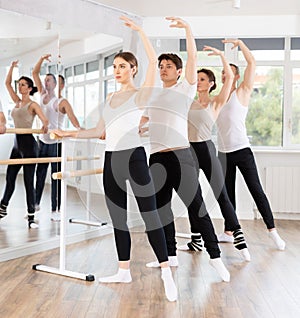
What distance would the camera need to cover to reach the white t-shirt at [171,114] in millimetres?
3219

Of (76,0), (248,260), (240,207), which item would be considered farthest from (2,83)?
(240,207)

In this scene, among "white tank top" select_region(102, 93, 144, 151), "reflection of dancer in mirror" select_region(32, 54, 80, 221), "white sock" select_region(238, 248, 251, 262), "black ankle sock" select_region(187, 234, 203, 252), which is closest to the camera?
"white tank top" select_region(102, 93, 144, 151)

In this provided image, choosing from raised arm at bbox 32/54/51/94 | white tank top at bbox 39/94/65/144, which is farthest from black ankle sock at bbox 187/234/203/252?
raised arm at bbox 32/54/51/94

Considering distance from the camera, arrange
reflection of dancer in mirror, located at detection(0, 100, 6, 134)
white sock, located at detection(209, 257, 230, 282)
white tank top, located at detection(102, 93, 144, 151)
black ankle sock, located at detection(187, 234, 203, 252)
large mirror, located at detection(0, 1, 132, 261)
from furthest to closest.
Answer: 1. black ankle sock, located at detection(187, 234, 203, 252)
2. large mirror, located at detection(0, 1, 132, 261)
3. reflection of dancer in mirror, located at detection(0, 100, 6, 134)
4. white sock, located at detection(209, 257, 230, 282)
5. white tank top, located at detection(102, 93, 144, 151)

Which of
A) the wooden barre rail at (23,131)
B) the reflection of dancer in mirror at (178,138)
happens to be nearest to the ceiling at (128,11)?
the wooden barre rail at (23,131)

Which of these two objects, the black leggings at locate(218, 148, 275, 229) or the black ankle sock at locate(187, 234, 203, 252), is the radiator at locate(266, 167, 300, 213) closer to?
the black leggings at locate(218, 148, 275, 229)

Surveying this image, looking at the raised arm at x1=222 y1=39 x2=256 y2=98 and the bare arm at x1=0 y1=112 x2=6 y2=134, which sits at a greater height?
the raised arm at x1=222 y1=39 x2=256 y2=98

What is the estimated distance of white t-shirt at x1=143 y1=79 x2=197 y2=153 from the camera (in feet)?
10.6

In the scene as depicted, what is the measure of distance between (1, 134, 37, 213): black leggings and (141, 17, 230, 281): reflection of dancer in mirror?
105 centimetres

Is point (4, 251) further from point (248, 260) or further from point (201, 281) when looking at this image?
point (248, 260)

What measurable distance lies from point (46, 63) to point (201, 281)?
1.87m

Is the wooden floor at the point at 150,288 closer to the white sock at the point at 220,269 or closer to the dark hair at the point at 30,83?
the white sock at the point at 220,269

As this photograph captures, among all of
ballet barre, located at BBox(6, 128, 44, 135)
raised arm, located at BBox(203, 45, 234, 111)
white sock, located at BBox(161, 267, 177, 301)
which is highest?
raised arm, located at BBox(203, 45, 234, 111)

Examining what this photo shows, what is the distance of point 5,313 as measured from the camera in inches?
108
